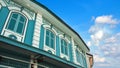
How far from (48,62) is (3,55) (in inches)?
125

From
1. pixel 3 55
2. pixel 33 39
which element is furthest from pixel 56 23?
pixel 3 55

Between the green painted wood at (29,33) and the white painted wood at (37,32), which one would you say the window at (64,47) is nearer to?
the white painted wood at (37,32)

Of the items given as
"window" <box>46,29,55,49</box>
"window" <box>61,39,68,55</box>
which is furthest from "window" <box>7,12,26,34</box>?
"window" <box>61,39,68,55</box>

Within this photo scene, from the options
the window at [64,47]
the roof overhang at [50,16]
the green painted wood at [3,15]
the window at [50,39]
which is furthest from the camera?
the window at [64,47]

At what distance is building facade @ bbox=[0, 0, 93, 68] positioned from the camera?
7618 mm

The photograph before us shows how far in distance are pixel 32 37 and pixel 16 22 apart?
4.99 feet

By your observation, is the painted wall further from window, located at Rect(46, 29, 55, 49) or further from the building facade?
window, located at Rect(46, 29, 55, 49)

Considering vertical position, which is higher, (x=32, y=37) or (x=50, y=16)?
(x=50, y=16)

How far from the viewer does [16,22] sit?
9680mm

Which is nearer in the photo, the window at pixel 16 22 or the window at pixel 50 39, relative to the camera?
the window at pixel 16 22

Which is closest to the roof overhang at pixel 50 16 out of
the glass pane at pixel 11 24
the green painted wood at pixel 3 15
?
the green painted wood at pixel 3 15

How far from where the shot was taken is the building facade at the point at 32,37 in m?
7.62

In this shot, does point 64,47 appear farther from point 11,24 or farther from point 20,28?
point 11,24

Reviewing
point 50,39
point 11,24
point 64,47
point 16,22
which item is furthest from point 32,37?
point 64,47
